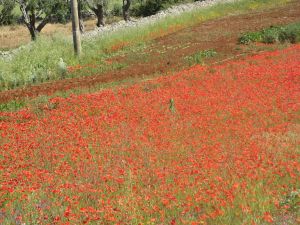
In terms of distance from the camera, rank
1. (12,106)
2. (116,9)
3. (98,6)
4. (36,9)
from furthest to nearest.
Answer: (116,9) < (98,6) < (36,9) < (12,106)

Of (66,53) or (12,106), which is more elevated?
(66,53)

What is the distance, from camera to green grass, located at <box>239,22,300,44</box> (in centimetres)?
2482

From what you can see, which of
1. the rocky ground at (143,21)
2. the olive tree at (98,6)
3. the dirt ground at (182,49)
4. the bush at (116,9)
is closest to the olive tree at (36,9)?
the olive tree at (98,6)

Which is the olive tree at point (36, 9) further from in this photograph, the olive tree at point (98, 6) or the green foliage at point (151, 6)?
the green foliage at point (151, 6)

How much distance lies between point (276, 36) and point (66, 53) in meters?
11.9

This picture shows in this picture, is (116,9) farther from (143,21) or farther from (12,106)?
(12,106)

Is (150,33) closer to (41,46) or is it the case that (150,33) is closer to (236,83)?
(41,46)

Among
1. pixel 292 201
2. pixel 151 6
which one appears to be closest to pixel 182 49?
pixel 292 201

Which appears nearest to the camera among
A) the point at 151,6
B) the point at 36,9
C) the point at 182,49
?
the point at 182,49

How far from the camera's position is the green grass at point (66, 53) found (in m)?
21.5

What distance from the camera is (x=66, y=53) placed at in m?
25.5

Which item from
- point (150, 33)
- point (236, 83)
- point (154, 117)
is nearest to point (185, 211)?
point (154, 117)

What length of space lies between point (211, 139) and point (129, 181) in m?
2.88

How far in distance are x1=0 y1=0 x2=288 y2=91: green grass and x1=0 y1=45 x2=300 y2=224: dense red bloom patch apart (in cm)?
725
